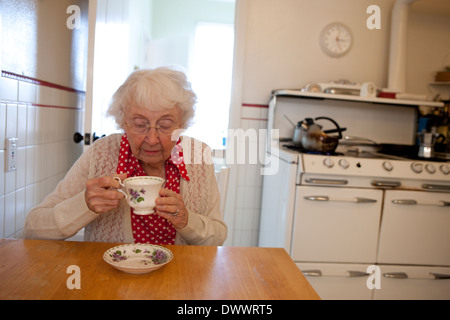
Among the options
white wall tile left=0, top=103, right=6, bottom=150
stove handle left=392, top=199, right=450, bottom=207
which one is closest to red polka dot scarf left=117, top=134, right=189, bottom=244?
white wall tile left=0, top=103, right=6, bottom=150

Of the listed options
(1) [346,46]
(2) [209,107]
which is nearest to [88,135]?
(1) [346,46]

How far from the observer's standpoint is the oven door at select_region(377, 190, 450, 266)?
232 centimetres

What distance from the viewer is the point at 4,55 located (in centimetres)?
143

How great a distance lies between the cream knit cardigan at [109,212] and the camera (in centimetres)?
116

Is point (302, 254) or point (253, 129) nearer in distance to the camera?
point (302, 254)

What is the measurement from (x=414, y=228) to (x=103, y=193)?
6.46 feet

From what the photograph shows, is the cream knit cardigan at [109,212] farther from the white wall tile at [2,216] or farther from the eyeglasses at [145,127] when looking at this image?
the white wall tile at [2,216]

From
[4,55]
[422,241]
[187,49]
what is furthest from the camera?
[187,49]

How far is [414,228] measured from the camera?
2.34m

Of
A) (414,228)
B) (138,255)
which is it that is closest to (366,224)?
(414,228)

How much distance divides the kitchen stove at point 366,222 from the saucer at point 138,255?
1373 mm

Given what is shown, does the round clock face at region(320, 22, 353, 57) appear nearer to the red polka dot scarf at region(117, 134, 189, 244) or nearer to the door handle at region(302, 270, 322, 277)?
the door handle at region(302, 270, 322, 277)
